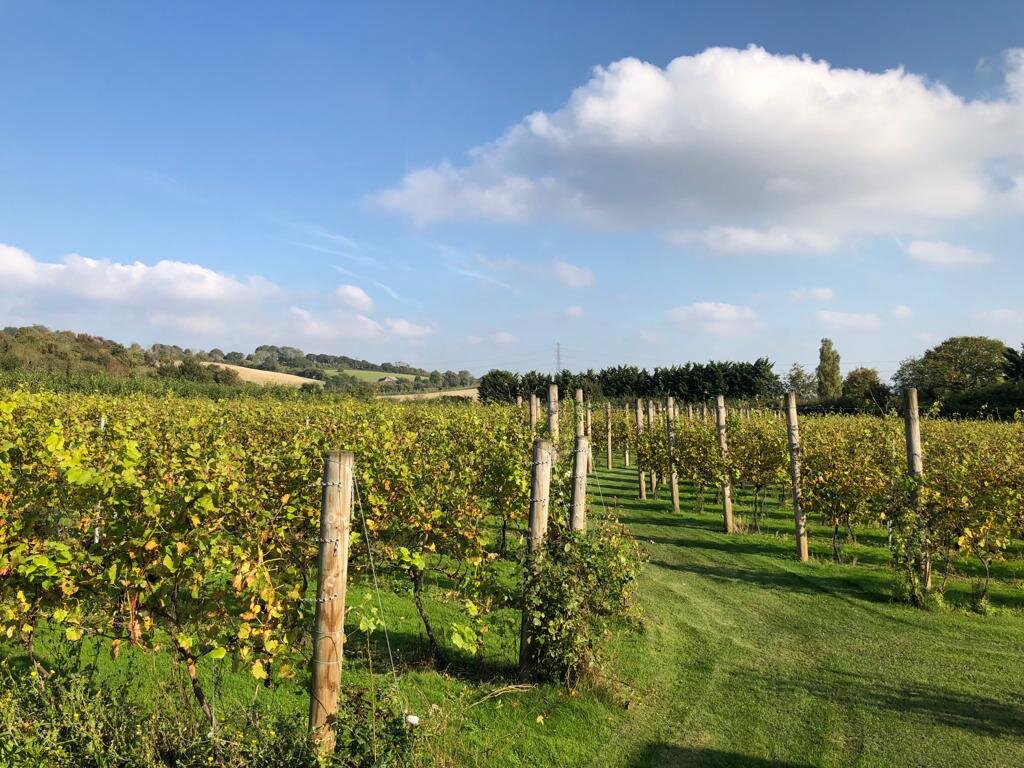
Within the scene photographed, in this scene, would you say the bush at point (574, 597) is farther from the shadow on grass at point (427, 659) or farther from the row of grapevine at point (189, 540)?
the shadow on grass at point (427, 659)

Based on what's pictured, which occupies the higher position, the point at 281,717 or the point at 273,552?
the point at 273,552

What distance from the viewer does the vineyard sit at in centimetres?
400

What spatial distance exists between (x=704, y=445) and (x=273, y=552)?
12965 millimetres

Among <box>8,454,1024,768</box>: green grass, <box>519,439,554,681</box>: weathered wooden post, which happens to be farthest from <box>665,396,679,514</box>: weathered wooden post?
<box>519,439,554,681</box>: weathered wooden post

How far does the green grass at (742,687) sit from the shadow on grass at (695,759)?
0.05 feet

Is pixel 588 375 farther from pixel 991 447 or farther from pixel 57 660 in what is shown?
pixel 57 660

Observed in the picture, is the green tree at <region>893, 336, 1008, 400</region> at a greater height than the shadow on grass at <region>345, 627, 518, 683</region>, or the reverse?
the green tree at <region>893, 336, 1008, 400</region>

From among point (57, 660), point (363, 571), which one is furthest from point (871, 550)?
point (57, 660)

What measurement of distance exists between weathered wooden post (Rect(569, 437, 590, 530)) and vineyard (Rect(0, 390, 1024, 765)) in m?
0.05

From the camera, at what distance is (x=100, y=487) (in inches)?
160

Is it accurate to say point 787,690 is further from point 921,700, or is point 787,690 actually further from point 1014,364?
point 1014,364

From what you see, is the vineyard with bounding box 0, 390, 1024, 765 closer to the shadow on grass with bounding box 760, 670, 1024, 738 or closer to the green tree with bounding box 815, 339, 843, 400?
the shadow on grass with bounding box 760, 670, 1024, 738

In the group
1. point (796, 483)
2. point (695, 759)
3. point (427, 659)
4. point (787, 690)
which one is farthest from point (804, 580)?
point (427, 659)

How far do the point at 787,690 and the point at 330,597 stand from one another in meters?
5.16
